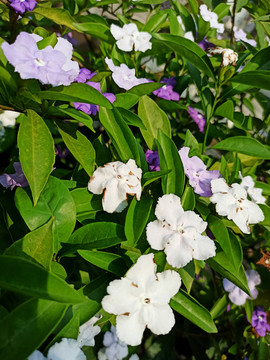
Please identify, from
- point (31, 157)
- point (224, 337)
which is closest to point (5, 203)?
point (31, 157)

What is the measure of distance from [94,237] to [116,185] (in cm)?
13

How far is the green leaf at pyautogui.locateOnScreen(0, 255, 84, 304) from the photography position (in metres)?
0.58

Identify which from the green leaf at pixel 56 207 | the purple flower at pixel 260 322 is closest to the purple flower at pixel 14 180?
the green leaf at pixel 56 207

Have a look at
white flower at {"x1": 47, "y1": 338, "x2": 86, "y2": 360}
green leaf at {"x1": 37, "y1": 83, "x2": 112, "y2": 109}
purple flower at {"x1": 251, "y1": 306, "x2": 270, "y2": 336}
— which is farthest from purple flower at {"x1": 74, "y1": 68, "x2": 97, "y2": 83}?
purple flower at {"x1": 251, "y1": 306, "x2": 270, "y2": 336}

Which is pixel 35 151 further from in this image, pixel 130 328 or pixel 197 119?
pixel 197 119

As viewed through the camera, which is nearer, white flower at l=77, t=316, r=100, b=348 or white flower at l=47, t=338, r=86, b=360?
white flower at l=47, t=338, r=86, b=360

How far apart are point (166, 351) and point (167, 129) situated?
100 centimetres

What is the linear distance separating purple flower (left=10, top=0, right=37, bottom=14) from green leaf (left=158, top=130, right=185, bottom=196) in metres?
0.66

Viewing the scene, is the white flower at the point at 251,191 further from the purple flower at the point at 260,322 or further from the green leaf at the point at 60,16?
the green leaf at the point at 60,16

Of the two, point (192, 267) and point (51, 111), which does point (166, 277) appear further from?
point (51, 111)

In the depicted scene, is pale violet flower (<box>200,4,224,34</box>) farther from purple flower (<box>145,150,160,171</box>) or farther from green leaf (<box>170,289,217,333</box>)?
green leaf (<box>170,289,217,333</box>)

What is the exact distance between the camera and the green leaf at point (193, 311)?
2.57ft

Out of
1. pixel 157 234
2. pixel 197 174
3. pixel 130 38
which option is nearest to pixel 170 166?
pixel 197 174

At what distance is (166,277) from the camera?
2.46 feet
